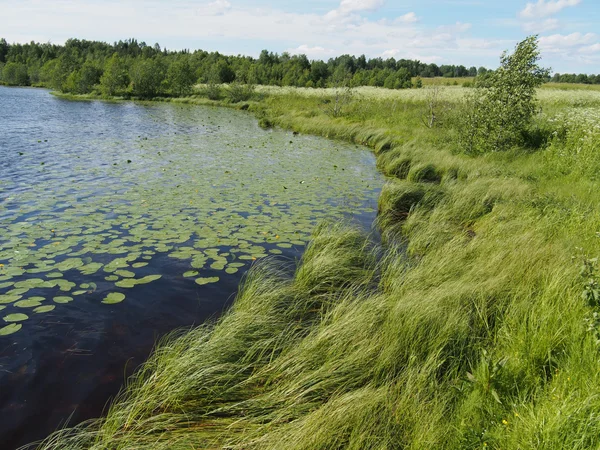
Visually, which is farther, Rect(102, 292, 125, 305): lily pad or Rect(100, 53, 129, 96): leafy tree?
Rect(100, 53, 129, 96): leafy tree

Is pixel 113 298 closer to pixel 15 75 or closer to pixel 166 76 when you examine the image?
pixel 166 76

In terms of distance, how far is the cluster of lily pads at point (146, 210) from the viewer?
524cm

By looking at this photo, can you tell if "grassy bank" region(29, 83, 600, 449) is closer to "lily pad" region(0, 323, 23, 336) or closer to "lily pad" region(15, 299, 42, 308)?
"lily pad" region(0, 323, 23, 336)

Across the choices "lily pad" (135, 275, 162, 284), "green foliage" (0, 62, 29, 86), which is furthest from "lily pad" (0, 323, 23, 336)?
"green foliage" (0, 62, 29, 86)

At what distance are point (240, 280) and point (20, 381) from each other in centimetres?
257

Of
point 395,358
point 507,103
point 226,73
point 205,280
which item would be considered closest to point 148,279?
point 205,280

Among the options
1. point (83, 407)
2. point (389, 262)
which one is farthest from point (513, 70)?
point (83, 407)

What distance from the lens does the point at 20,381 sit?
11.4ft

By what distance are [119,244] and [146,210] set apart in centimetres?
172

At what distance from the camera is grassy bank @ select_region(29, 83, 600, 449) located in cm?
251

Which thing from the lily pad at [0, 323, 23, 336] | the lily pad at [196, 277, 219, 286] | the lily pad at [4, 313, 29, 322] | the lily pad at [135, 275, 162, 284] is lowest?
the lily pad at [0, 323, 23, 336]

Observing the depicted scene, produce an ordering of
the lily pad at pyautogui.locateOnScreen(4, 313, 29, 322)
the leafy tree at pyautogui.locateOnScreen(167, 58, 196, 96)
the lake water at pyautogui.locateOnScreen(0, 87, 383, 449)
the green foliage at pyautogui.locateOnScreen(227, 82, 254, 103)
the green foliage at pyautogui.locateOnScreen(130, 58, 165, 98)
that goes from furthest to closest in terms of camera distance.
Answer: the green foliage at pyautogui.locateOnScreen(130, 58, 165, 98)
the leafy tree at pyautogui.locateOnScreen(167, 58, 196, 96)
the green foliage at pyautogui.locateOnScreen(227, 82, 254, 103)
the lily pad at pyautogui.locateOnScreen(4, 313, 29, 322)
the lake water at pyautogui.locateOnScreen(0, 87, 383, 449)

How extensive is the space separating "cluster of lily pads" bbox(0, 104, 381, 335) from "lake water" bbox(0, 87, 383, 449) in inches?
1.1

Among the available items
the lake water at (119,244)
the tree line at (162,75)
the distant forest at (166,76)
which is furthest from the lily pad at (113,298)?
the tree line at (162,75)
